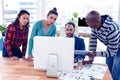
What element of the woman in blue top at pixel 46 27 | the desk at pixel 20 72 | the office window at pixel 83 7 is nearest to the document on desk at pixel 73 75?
the desk at pixel 20 72

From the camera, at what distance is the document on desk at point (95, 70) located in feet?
6.73

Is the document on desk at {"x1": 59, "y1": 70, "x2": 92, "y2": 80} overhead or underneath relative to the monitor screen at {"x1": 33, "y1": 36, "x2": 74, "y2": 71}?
underneath

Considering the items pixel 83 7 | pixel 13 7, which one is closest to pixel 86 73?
pixel 83 7

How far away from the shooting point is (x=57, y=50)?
198 centimetres

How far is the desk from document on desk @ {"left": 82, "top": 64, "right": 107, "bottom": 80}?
0.05 meters

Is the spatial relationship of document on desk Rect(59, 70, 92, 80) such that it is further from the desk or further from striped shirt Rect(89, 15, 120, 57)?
striped shirt Rect(89, 15, 120, 57)

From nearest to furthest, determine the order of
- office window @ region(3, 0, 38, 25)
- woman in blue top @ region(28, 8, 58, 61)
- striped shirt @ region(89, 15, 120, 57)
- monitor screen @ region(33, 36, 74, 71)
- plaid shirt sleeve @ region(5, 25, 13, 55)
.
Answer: monitor screen @ region(33, 36, 74, 71) < striped shirt @ region(89, 15, 120, 57) < plaid shirt sleeve @ region(5, 25, 13, 55) < woman in blue top @ region(28, 8, 58, 61) < office window @ region(3, 0, 38, 25)

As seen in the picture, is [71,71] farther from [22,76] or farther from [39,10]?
[39,10]

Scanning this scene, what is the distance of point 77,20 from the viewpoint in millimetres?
4234

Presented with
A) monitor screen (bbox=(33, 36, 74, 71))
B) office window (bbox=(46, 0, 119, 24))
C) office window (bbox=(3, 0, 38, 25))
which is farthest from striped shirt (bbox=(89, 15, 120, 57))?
office window (bbox=(3, 0, 38, 25))

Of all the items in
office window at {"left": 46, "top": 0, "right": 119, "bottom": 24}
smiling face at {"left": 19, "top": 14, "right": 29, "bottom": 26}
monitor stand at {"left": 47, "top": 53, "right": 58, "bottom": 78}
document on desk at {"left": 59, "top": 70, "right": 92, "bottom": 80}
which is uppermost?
office window at {"left": 46, "top": 0, "right": 119, "bottom": 24}

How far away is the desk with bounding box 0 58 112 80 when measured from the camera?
6.56ft

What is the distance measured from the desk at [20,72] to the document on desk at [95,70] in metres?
0.05

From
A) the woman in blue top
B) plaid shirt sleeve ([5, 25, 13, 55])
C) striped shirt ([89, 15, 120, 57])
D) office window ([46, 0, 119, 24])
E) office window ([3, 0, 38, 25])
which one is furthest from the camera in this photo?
office window ([3, 0, 38, 25])
